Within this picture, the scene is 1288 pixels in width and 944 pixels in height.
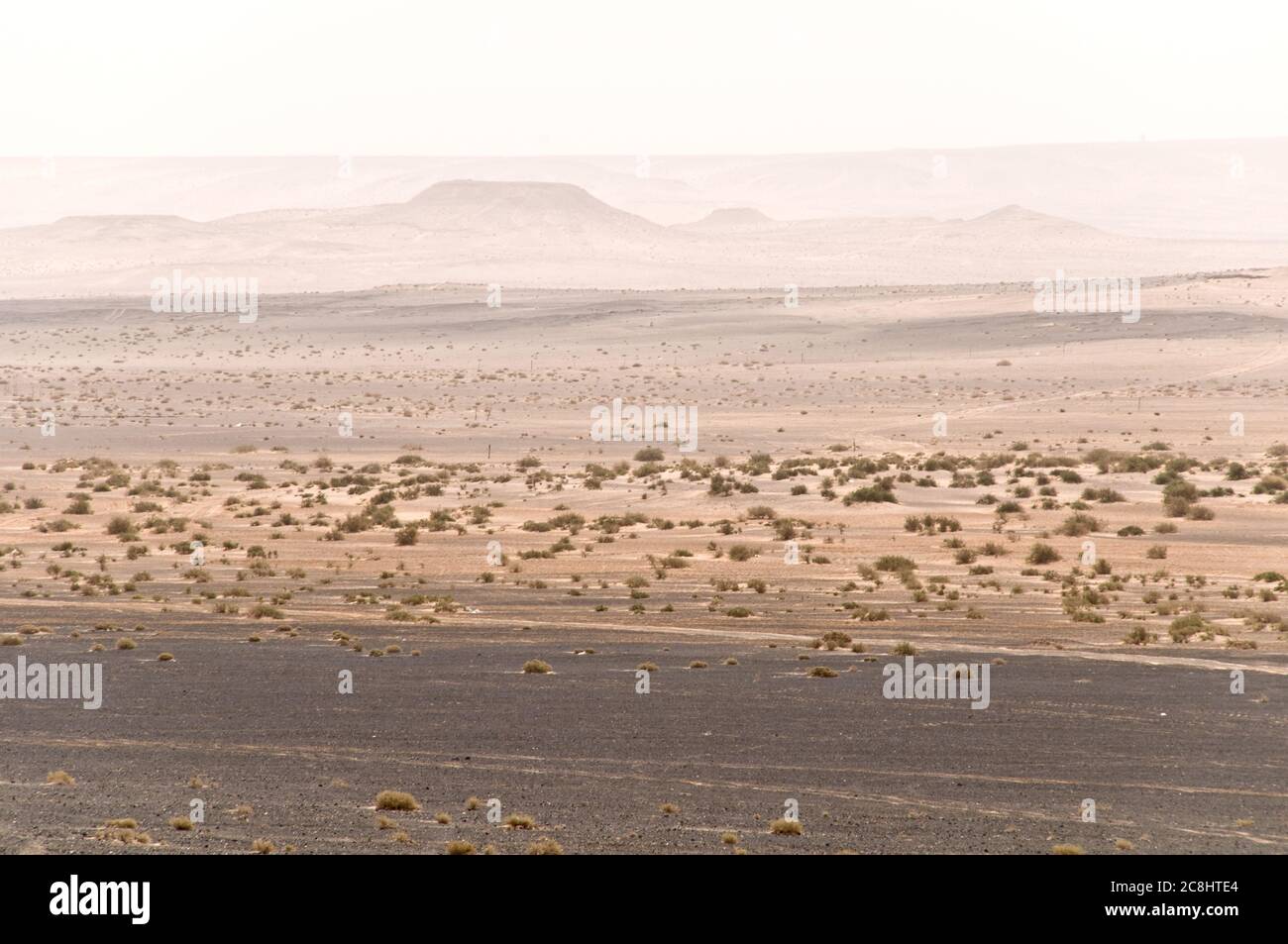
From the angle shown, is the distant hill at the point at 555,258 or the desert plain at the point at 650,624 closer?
the desert plain at the point at 650,624

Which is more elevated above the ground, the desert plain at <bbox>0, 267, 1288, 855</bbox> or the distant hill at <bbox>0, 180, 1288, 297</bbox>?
the distant hill at <bbox>0, 180, 1288, 297</bbox>

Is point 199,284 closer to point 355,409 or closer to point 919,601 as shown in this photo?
point 355,409

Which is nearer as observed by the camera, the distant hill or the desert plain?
the desert plain

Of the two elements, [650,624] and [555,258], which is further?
[555,258]

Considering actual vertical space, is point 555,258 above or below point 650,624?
above

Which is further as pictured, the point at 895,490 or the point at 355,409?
the point at 355,409

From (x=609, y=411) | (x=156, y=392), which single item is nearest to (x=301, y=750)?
(x=609, y=411)

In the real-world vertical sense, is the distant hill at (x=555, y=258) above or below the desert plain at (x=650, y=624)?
above
